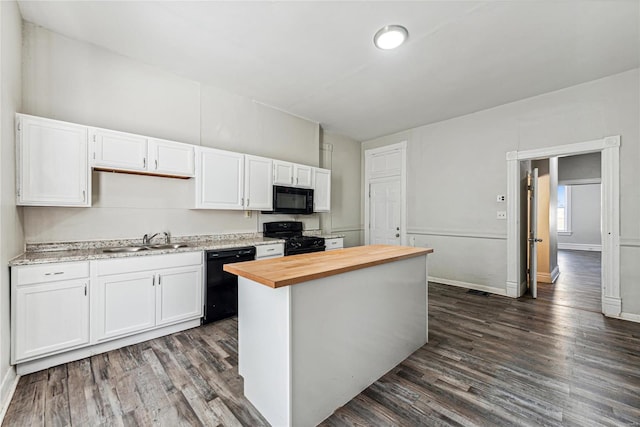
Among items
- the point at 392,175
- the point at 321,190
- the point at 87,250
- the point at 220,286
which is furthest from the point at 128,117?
the point at 392,175

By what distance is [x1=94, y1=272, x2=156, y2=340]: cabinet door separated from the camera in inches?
92.1

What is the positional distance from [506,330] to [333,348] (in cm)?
225

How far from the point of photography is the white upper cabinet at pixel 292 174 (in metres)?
3.97

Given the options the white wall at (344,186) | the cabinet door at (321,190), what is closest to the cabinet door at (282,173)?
the cabinet door at (321,190)

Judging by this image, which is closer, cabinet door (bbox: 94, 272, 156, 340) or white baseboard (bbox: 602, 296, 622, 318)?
cabinet door (bbox: 94, 272, 156, 340)

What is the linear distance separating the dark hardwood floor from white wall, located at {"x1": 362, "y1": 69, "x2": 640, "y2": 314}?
1.42 meters

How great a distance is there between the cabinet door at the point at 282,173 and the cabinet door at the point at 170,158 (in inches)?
45.7

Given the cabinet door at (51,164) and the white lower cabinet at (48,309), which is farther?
the cabinet door at (51,164)

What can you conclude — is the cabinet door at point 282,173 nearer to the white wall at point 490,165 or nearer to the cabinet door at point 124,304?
the cabinet door at point 124,304

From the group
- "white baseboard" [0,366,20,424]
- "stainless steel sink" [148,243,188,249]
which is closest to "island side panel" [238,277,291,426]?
"white baseboard" [0,366,20,424]

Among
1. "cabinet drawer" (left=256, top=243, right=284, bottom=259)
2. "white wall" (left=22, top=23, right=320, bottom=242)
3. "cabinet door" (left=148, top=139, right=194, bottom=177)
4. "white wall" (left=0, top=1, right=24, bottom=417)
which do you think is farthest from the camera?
"cabinet drawer" (left=256, top=243, right=284, bottom=259)

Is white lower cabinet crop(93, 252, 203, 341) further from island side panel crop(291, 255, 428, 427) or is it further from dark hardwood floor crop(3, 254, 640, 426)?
island side panel crop(291, 255, 428, 427)

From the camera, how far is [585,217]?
889cm

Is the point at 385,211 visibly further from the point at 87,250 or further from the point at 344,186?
the point at 87,250
